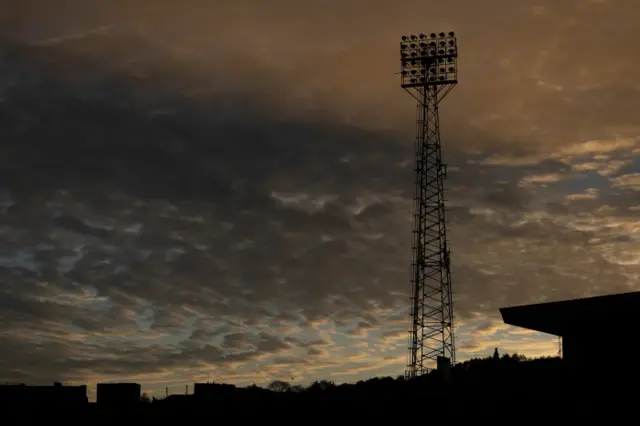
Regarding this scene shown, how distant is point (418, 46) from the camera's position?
182 feet

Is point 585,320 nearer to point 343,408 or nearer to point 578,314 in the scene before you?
point 578,314

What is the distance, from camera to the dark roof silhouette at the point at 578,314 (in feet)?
77.2

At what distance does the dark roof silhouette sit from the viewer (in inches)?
Answer: 926

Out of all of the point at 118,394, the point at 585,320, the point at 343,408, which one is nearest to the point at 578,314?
the point at 585,320

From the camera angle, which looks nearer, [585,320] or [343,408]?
[585,320]

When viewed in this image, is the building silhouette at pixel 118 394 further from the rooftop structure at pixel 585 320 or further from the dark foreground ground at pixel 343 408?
the rooftop structure at pixel 585 320

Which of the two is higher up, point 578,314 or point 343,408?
point 578,314

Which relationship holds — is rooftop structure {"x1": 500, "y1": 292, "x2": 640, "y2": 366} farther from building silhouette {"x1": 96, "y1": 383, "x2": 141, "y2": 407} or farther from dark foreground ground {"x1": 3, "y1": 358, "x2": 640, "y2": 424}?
building silhouette {"x1": 96, "y1": 383, "x2": 141, "y2": 407}

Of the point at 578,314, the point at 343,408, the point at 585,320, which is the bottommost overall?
the point at 343,408

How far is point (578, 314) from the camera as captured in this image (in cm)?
2408

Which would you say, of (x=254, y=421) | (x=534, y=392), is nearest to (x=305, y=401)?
(x=254, y=421)

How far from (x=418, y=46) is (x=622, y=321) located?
34.6m

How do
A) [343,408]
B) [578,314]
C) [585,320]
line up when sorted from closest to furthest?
[578,314], [585,320], [343,408]

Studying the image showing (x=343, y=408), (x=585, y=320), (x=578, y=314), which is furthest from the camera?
(x=343, y=408)
